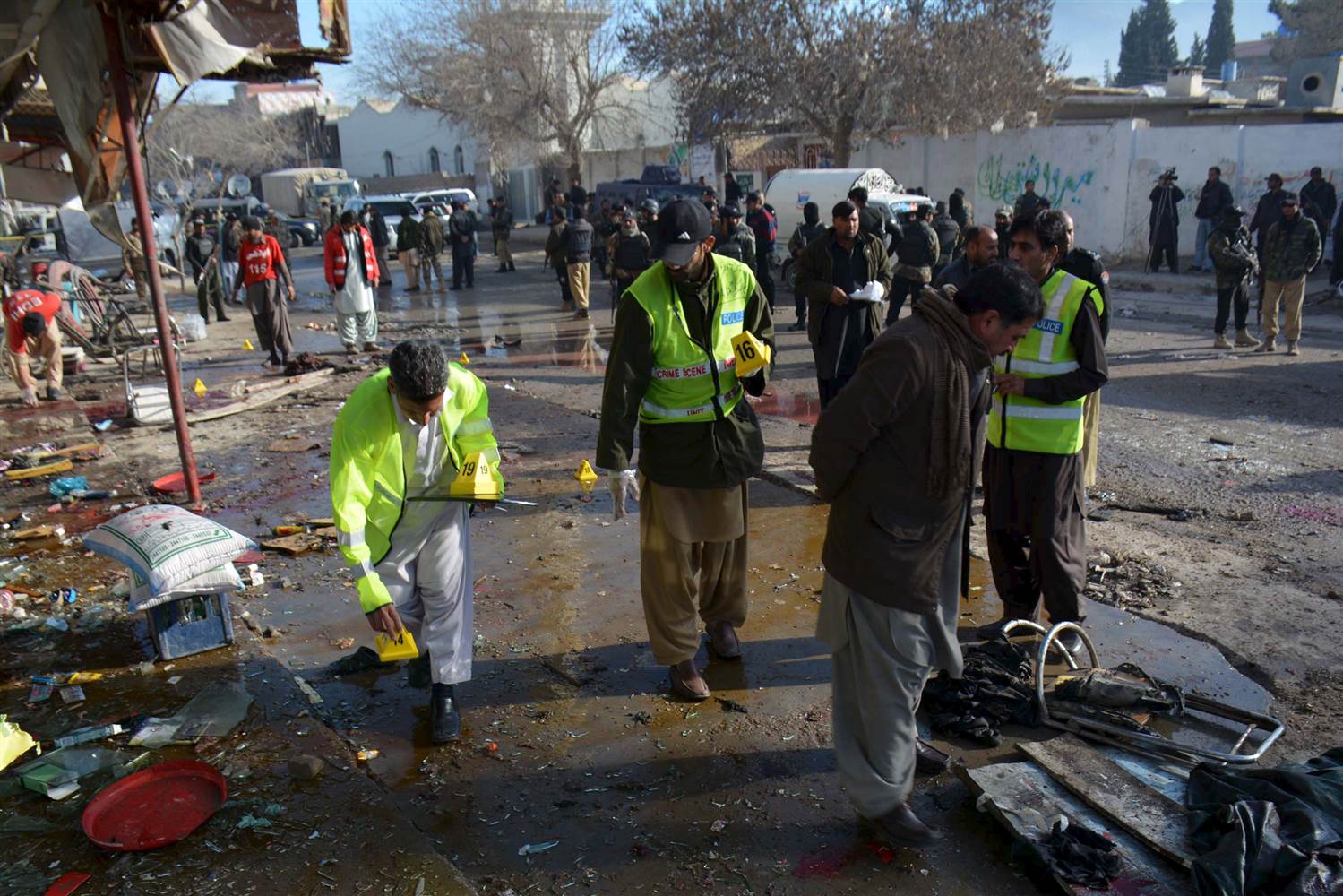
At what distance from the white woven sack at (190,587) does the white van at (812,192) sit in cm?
1358

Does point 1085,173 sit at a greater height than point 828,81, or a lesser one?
lesser

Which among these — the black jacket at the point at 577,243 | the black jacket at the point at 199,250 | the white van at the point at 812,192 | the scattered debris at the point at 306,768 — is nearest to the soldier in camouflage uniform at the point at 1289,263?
the white van at the point at 812,192

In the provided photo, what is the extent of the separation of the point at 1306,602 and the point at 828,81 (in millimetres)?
21038

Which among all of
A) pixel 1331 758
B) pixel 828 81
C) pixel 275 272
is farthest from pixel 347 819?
pixel 828 81

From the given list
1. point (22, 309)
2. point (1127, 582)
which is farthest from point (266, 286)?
point (1127, 582)

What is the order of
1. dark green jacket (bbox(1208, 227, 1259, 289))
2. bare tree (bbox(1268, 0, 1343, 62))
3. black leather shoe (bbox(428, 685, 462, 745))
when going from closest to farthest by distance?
black leather shoe (bbox(428, 685, 462, 745))
dark green jacket (bbox(1208, 227, 1259, 289))
bare tree (bbox(1268, 0, 1343, 62))

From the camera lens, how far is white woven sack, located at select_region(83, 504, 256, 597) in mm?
4410

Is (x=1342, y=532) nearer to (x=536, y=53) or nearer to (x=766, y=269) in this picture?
(x=766, y=269)

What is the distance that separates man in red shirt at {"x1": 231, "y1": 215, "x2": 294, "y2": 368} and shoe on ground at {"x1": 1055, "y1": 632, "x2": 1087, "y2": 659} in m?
9.89

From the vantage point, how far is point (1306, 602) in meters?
4.87

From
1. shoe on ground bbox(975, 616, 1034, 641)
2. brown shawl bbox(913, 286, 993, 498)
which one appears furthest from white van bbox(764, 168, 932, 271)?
brown shawl bbox(913, 286, 993, 498)

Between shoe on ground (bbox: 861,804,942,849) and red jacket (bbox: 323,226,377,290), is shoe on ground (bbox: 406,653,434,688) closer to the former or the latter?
shoe on ground (bbox: 861,804,942,849)

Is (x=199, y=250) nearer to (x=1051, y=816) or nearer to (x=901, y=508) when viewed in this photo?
(x=901, y=508)

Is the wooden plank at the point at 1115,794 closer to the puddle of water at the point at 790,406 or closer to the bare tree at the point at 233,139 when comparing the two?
the puddle of water at the point at 790,406
